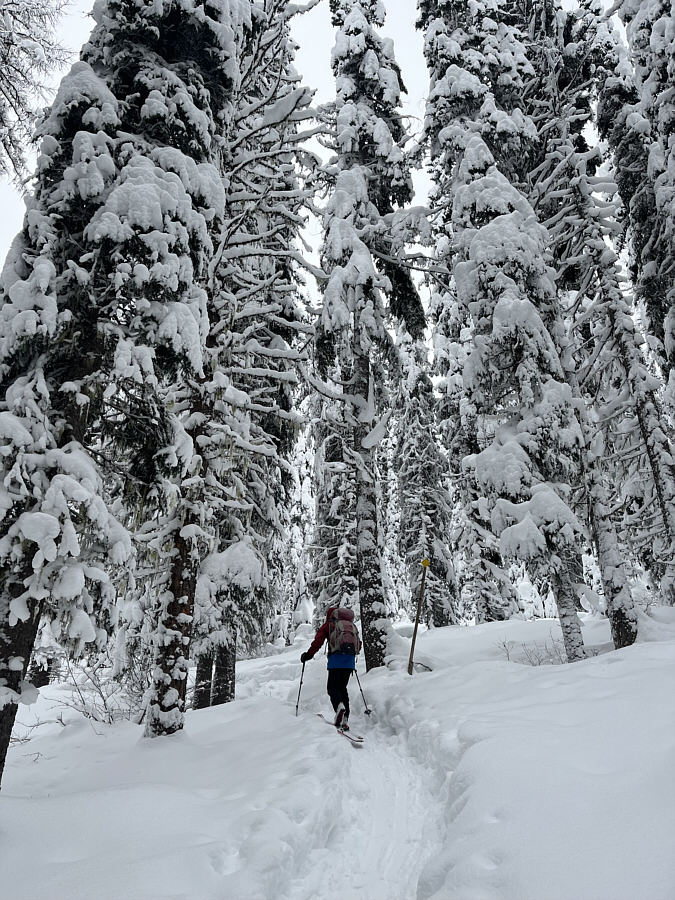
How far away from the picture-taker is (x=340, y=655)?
8516 millimetres

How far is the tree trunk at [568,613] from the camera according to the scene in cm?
Answer: 923

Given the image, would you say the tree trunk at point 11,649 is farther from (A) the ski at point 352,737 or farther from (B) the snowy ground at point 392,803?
(A) the ski at point 352,737

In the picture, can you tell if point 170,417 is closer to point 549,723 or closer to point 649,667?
point 549,723

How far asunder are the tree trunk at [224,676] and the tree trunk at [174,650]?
4.70 meters

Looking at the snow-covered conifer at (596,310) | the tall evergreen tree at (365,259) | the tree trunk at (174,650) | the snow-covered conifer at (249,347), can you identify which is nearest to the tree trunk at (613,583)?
the snow-covered conifer at (596,310)

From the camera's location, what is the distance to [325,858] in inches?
159

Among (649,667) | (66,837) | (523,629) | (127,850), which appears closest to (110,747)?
(66,837)

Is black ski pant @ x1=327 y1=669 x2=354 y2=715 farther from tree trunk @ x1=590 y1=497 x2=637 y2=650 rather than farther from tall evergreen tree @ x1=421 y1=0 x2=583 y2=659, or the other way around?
tree trunk @ x1=590 y1=497 x2=637 y2=650

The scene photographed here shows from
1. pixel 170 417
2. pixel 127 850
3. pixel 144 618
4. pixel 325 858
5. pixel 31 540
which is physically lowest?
pixel 325 858

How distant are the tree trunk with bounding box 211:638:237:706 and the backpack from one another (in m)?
3.43

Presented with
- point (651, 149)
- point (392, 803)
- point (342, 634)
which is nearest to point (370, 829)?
point (392, 803)

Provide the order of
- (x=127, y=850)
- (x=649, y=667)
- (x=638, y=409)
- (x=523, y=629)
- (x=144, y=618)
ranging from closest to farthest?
(x=127, y=850)
(x=649, y=667)
(x=144, y=618)
(x=638, y=409)
(x=523, y=629)

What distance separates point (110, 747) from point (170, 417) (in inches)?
184

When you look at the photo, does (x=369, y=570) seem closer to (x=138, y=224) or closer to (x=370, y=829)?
(x=370, y=829)
